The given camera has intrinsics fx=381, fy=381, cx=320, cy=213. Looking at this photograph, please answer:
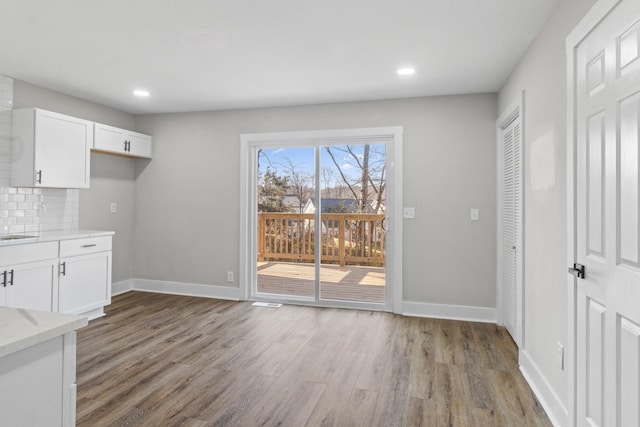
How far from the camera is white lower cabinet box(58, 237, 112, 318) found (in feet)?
12.0

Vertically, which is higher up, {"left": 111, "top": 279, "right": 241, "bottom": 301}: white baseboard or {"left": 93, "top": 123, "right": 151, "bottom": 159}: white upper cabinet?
{"left": 93, "top": 123, "right": 151, "bottom": 159}: white upper cabinet

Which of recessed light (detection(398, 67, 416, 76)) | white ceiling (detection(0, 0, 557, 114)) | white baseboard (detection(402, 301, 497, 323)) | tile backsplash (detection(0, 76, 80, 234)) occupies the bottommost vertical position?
white baseboard (detection(402, 301, 497, 323))

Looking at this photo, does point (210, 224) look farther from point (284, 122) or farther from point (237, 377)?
point (237, 377)

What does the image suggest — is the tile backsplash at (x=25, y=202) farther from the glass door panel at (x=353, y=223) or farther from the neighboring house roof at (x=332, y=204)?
the glass door panel at (x=353, y=223)

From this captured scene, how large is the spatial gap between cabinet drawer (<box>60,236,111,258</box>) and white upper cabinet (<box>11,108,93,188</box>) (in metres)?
0.61

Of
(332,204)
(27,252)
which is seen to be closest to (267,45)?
(332,204)

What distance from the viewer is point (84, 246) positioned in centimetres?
387

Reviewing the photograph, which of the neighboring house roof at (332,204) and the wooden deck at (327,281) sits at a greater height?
the neighboring house roof at (332,204)

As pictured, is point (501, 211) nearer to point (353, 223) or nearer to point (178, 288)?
point (353, 223)

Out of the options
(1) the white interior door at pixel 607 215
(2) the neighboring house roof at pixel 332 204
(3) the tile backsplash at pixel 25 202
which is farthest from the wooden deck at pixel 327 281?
(1) the white interior door at pixel 607 215

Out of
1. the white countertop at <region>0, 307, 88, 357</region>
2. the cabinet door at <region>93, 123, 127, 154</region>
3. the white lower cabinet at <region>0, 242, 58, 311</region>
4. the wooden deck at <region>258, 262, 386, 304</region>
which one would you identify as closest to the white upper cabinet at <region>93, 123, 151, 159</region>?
the cabinet door at <region>93, 123, 127, 154</region>

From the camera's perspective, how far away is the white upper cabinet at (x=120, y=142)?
432 centimetres

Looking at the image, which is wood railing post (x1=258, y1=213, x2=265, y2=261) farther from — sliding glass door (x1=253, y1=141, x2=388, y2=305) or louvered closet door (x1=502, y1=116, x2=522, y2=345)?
louvered closet door (x1=502, y1=116, x2=522, y2=345)

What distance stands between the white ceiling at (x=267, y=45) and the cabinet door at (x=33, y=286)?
1.79 metres
